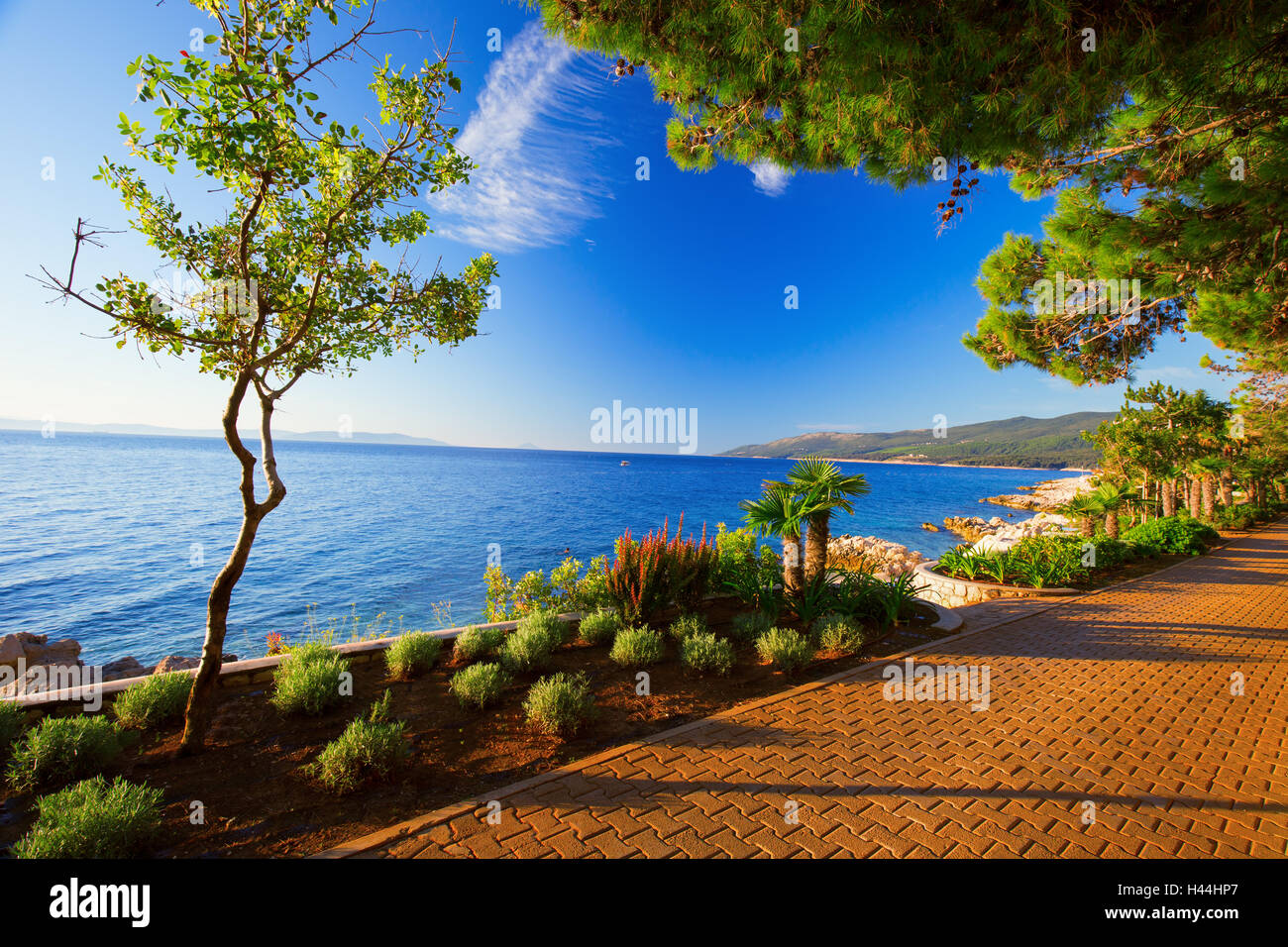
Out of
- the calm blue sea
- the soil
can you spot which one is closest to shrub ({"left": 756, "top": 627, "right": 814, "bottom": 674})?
the soil

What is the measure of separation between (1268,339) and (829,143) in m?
8.93

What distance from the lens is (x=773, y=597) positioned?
7.53 metres

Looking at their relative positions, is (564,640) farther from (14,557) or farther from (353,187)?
(14,557)

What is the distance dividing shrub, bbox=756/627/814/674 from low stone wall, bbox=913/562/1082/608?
5765 millimetres

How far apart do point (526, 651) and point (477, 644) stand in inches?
29.2

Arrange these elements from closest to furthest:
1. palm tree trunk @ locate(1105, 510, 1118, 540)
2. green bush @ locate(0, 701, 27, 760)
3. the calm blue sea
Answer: green bush @ locate(0, 701, 27, 760) → palm tree trunk @ locate(1105, 510, 1118, 540) → the calm blue sea

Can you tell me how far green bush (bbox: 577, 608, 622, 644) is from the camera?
6520 mm

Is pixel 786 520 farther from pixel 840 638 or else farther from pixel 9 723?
pixel 9 723

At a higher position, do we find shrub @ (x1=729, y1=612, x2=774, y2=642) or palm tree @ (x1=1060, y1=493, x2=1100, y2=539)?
palm tree @ (x1=1060, y1=493, x2=1100, y2=539)

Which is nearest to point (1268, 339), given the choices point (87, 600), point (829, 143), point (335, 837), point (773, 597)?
point (829, 143)

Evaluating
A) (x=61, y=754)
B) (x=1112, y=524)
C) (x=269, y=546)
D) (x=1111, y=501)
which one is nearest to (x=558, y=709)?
(x=61, y=754)

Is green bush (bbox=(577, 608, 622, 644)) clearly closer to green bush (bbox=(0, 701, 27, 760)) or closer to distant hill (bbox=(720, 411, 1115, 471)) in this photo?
green bush (bbox=(0, 701, 27, 760))

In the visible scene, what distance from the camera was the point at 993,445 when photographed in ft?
544

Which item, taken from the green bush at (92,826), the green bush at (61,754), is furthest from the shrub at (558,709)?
the green bush at (61,754)
